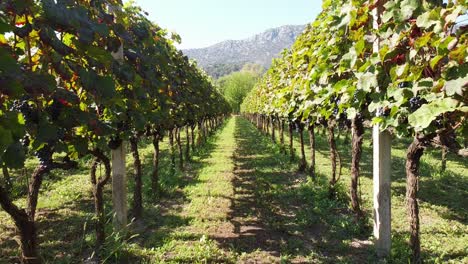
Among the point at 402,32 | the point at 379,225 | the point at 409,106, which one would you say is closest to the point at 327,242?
the point at 379,225

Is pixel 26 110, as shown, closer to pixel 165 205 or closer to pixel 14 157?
pixel 14 157

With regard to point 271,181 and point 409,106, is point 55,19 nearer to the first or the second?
point 409,106

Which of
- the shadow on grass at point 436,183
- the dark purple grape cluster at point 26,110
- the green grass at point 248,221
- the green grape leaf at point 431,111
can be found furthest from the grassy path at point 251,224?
the green grape leaf at point 431,111

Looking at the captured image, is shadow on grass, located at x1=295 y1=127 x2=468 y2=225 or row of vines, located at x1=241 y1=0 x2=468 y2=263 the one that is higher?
row of vines, located at x1=241 y1=0 x2=468 y2=263

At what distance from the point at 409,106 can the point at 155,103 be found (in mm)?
5505

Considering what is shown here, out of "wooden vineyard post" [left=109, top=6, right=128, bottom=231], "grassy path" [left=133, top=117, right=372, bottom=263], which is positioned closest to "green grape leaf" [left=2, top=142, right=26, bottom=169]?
"grassy path" [left=133, top=117, right=372, bottom=263]

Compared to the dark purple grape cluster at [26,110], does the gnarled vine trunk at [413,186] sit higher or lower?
lower

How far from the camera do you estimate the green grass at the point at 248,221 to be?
234 inches

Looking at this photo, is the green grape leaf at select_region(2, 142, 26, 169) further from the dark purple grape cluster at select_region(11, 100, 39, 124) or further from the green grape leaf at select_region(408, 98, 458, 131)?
the green grape leaf at select_region(408, 98, 458, 131)

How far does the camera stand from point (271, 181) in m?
11.5

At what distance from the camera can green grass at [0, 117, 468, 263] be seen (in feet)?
19.5

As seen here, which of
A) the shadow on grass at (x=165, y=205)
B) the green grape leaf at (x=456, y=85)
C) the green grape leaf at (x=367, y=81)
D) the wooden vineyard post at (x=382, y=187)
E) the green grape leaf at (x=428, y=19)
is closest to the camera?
the green grape leaf at (x=456, y=85)

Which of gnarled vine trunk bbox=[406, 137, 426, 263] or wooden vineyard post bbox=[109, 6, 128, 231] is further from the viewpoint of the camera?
wooden vineyard post bbox=[109, 6, 128, 231]

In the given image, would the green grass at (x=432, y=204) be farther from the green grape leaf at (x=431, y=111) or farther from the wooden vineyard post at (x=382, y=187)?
the green grape leaf at (x=431, y=111)
